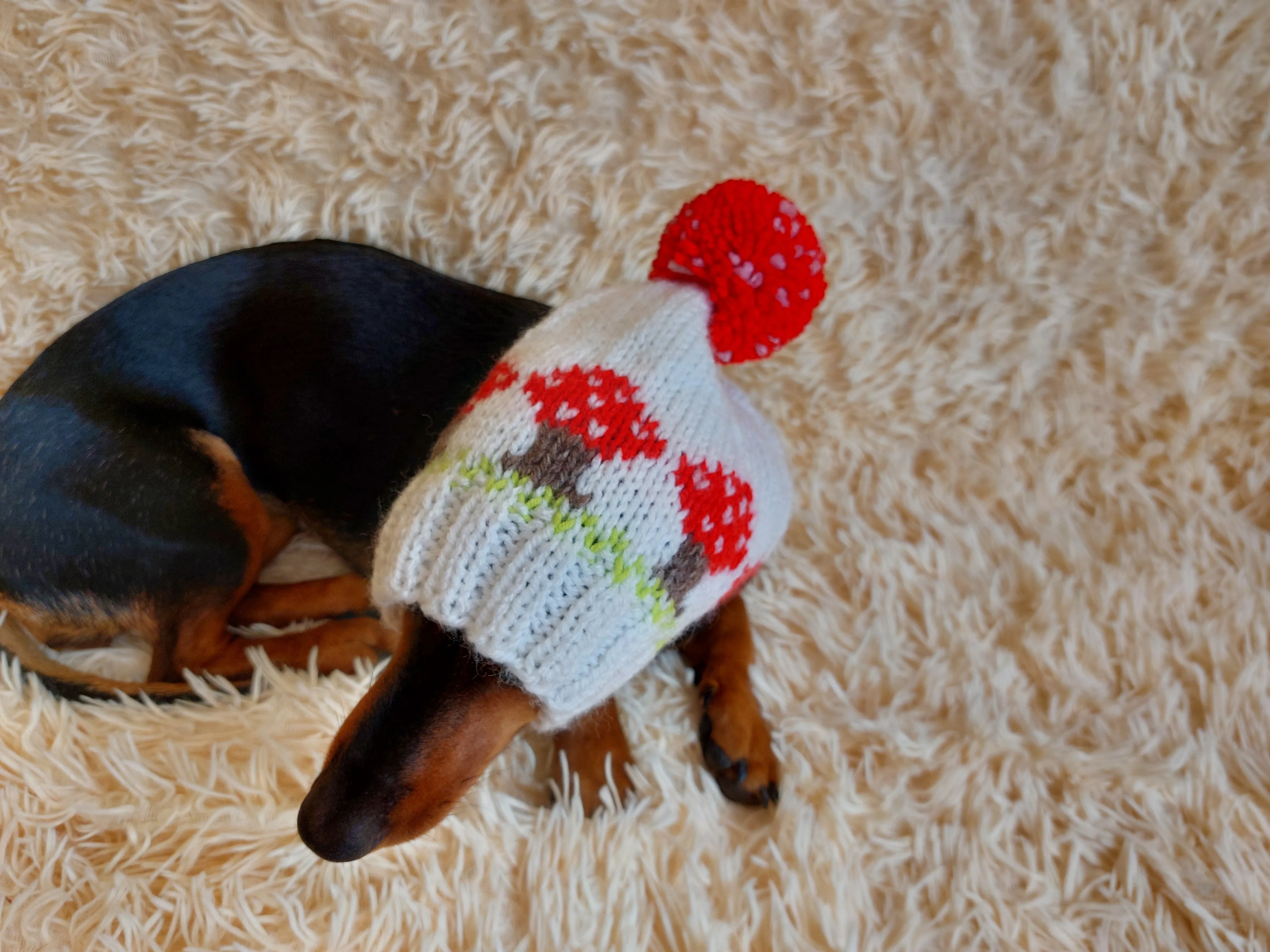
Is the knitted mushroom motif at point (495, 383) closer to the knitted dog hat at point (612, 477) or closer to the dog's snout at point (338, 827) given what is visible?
the knitted dog hat at point (612, 477)

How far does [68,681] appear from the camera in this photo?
1.25 metres

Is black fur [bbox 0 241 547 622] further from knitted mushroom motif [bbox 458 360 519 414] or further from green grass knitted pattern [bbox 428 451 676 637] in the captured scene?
green grass knitted pattern [bbox 428 451 676 637]

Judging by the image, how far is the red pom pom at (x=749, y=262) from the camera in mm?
897

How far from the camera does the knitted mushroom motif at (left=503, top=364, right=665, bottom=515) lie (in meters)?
0.82

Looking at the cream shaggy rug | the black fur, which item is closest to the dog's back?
the black fur

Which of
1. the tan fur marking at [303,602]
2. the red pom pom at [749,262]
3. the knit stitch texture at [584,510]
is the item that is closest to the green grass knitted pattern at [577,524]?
the knit stitch texture at [584,510]

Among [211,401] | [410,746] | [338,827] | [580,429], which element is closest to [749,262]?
[580,429]

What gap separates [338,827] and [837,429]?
962 millimetres

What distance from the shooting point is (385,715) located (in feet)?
2.82

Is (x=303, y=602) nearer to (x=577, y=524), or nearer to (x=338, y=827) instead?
(x=338, y=827)

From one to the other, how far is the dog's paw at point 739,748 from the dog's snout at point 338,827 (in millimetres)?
490

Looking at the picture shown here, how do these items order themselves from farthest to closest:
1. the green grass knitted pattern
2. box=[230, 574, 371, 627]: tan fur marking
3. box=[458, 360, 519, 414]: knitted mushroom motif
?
1. box=[230, 574, 371, 627]: tan fur marking
2. box=[458, 360, 519, 414]: knitted mushroom motif
3. the green grass knitted pattern

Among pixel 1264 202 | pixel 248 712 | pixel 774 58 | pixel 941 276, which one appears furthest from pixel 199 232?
pixel 1264 202

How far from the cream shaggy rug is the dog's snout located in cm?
25
